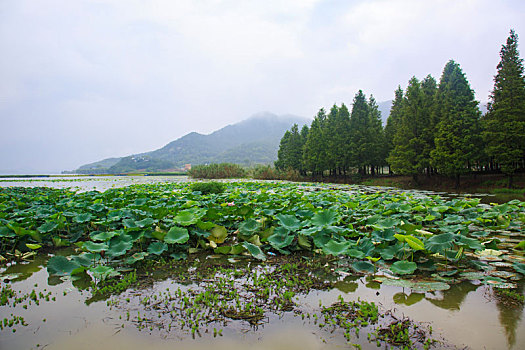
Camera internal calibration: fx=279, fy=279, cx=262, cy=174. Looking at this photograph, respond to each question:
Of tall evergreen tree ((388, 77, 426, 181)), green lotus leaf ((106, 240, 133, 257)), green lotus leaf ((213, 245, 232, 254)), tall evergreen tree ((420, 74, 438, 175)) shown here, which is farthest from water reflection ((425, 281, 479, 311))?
tall evergreen tree ((388, 77, 426, 181))

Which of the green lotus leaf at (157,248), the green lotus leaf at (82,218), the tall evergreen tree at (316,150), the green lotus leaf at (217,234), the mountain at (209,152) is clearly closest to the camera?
the green lotus leaf at (157,248)

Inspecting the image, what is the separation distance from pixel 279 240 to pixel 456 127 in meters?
17.6

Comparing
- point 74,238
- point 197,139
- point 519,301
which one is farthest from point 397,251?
point 197,139

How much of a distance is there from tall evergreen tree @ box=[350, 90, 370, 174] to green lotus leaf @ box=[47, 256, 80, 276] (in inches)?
998

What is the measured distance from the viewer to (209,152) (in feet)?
484

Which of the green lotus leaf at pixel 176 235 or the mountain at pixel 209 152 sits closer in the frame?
the green lotus leaf at pixel 176 235

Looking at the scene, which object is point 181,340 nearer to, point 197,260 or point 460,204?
point 197,260

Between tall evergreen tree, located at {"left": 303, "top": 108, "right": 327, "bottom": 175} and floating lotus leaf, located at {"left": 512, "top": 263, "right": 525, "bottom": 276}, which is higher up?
tall evergreen tree, located at {"left": 303, "top": 108, "right": 327, "bottom": 175}

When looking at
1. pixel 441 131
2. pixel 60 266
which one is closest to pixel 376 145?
pixel 441 131

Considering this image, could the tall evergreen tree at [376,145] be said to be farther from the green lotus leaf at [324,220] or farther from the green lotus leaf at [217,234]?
the green lotus leaf at [217,234]

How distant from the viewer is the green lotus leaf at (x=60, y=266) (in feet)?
10.4

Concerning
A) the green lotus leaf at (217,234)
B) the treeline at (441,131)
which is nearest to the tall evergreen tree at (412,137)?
the treeline at (441,131)

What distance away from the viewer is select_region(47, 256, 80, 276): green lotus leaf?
3.18 metres

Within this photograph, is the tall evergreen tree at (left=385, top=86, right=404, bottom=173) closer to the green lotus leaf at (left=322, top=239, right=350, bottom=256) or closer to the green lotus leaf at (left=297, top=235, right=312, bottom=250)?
the green lotus leaf at (left=297, top=235, right=312, bottom=250)
